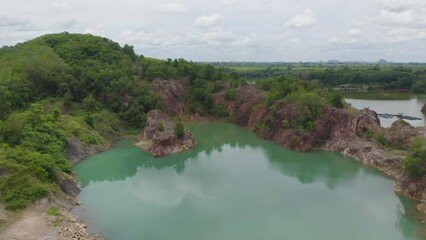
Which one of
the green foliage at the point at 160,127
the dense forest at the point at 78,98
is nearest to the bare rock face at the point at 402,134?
the dense forest at the point at 78,98

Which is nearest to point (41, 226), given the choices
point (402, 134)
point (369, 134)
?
point (369, 134)

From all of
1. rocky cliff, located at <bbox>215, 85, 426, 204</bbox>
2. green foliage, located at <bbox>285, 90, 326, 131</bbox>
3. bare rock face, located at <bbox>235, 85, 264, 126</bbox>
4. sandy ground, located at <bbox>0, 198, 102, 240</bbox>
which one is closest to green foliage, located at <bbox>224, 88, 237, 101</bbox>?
bare rock face, located at <bbox>235, 85, 264, 126</bbox>

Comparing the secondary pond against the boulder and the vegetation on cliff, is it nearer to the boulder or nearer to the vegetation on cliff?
the vegetation on cliff

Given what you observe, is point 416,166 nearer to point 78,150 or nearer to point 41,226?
point 41,226

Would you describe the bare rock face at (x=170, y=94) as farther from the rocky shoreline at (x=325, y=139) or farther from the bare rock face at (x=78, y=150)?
the bare rock face at (x=78, y=150)

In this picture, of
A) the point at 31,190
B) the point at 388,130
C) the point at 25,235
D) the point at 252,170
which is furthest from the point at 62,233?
the point at 388,130

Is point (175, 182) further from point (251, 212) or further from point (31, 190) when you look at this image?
point (31, 190)
